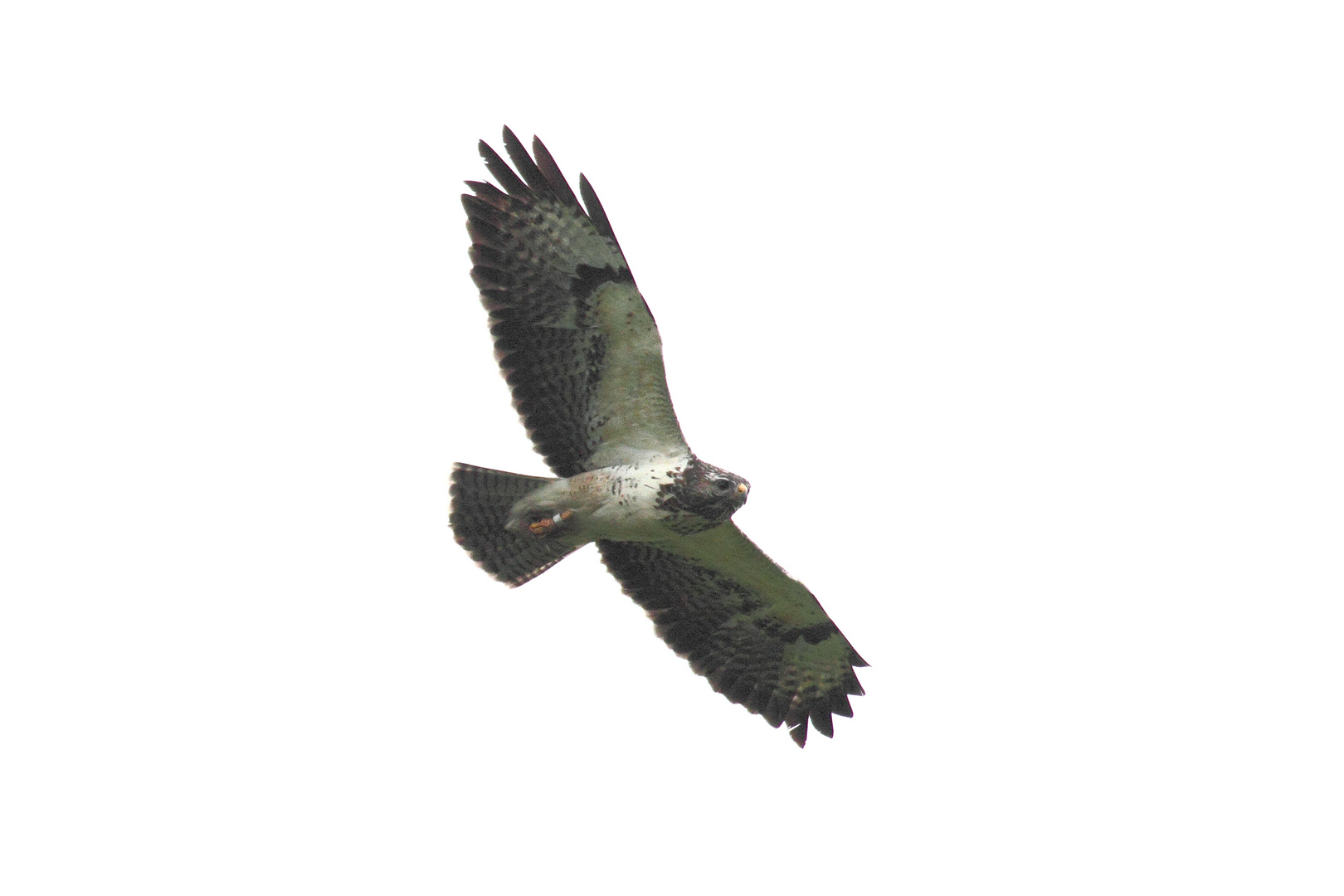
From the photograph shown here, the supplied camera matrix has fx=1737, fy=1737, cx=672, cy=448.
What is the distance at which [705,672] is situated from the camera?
483 inches

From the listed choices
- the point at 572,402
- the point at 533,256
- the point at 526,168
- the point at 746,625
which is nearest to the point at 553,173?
the point at 526,168

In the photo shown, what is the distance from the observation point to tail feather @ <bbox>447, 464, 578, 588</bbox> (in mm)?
11203

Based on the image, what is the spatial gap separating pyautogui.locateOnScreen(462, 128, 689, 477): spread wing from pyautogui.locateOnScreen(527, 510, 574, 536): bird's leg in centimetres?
81

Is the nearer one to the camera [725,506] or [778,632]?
[725,506]

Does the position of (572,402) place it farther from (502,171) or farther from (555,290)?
(502,171)

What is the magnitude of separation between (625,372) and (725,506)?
1069 mm

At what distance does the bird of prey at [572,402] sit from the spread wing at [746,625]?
11cm

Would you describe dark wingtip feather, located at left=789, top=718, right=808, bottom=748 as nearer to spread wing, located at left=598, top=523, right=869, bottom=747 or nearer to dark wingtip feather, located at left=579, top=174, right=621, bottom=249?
spread wing, located at left=598, top=523, right=869, bottom=747

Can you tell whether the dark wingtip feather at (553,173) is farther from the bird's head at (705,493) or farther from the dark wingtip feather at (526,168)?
the bird's head at (705,493)

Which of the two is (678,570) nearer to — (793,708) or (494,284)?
(793,708)

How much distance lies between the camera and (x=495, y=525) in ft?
37.1

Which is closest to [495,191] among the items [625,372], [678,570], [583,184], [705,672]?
[583,184]

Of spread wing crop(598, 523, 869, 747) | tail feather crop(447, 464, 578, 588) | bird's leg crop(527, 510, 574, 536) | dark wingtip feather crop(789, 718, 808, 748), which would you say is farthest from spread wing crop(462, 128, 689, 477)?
dark wingtip feather crop(789, 718, 808, 748)

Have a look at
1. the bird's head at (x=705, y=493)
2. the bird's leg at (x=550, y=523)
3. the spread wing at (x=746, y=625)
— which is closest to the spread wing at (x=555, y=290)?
the bird's head at (x=705, y=493)
